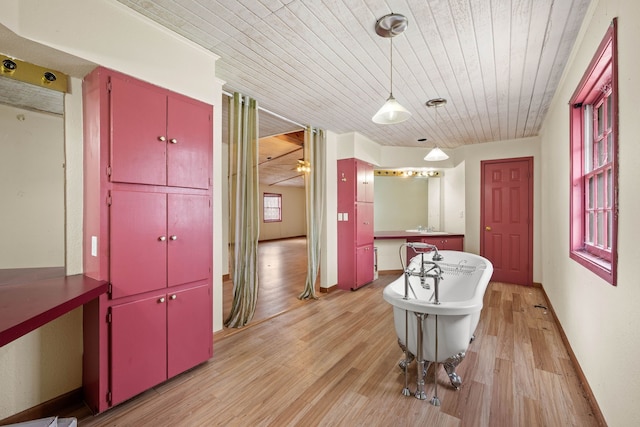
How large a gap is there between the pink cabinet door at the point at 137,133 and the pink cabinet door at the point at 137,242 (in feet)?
0.47

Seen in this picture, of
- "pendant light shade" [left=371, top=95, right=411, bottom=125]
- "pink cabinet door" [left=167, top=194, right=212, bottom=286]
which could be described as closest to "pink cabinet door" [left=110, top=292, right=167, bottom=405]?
"pink cabinet door" [left=167, top=194, right=212, bottom=286]

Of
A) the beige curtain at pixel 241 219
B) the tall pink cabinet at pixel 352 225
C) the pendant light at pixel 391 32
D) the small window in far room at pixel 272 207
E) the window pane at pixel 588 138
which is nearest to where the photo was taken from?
the pendant light at pixel 391 32

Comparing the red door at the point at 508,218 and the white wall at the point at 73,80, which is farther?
the red door at the point at 508,218

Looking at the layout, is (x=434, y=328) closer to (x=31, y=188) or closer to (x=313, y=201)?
(x=313, y=201)

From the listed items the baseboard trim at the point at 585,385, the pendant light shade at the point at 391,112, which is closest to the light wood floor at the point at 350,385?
the baseboard trim at the point at 585,385

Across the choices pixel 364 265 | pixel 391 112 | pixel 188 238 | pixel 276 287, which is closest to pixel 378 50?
pixel 391 112

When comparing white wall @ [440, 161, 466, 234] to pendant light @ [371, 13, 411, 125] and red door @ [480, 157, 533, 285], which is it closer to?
red door @ [480, 157, 533, 285]

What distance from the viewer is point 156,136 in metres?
1.98

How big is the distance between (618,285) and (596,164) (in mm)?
1202

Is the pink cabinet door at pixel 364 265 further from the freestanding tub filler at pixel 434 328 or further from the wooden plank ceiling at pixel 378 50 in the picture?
the freestanding tub filler at pixel 434 328

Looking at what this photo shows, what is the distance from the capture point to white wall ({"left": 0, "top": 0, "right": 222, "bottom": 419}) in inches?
61.4

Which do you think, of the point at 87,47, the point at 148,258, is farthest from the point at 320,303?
the point at 87,47

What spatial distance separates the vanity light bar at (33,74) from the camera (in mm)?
1675

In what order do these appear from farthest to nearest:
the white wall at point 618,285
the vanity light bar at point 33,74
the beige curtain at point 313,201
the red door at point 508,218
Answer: the red door at point 508,218
the beige curtain at point 313,201
the vanity light bar at point 33,74
the white wall at point 618,285
